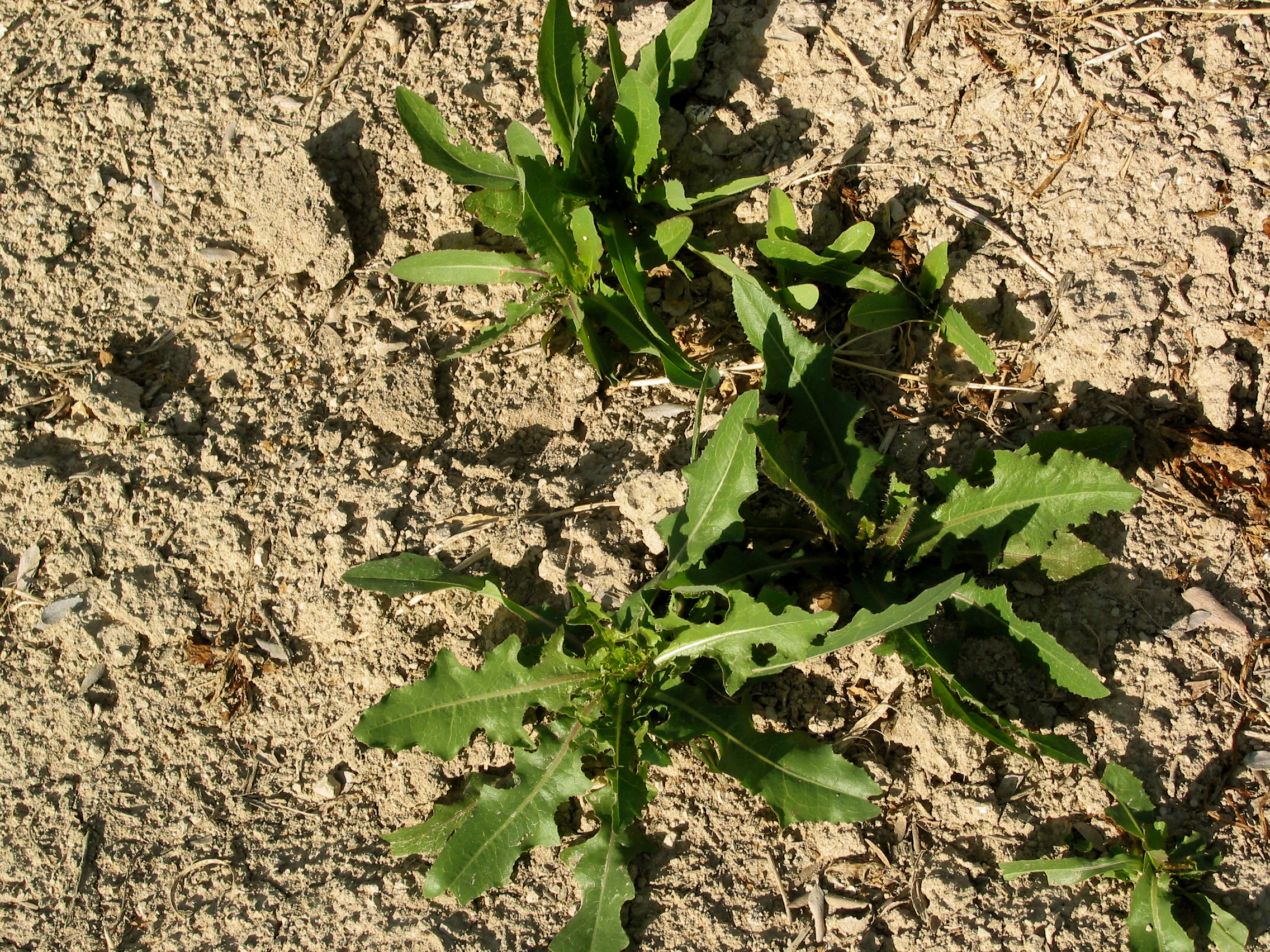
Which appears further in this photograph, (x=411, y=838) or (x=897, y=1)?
(x=897, y=1)

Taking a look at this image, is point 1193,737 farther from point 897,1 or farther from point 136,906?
point 136,906

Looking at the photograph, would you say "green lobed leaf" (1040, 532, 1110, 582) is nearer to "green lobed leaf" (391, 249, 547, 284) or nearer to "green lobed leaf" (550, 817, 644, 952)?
"green lobed leaf" (550, 817, 644, 952)

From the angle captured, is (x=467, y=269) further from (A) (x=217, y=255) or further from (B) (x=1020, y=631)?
(B) (x=1020, y=631)

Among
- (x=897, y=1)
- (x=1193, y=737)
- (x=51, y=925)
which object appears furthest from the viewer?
(x=897, y=1)

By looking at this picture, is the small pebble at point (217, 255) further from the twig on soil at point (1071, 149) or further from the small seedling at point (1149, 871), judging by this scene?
the small seedling at point (1149, 871)

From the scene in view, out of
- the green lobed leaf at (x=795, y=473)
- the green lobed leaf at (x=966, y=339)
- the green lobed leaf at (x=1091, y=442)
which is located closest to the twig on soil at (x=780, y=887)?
the green lobed leaf at (x=795, y=473)

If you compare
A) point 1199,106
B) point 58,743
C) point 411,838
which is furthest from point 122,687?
point 1199,106

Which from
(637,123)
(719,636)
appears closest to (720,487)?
(719,636)
